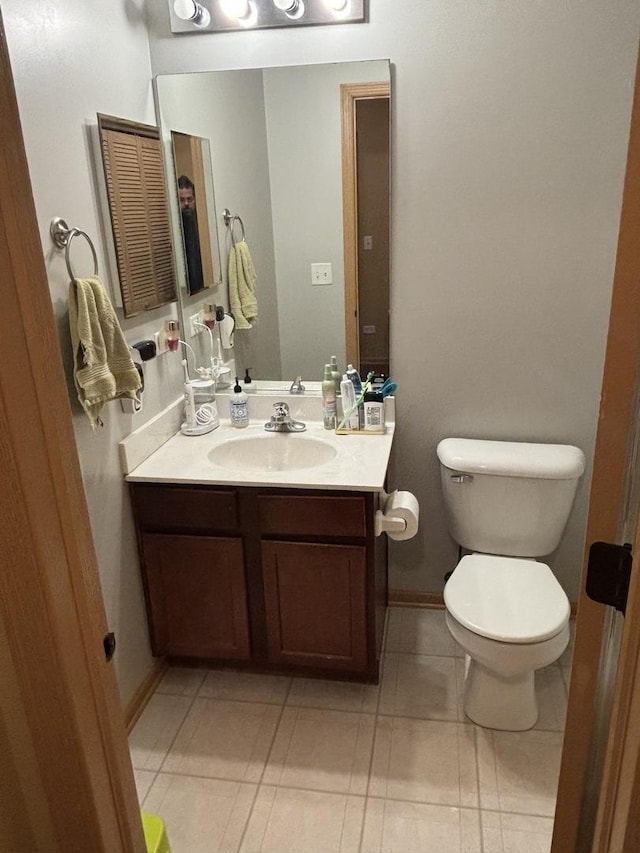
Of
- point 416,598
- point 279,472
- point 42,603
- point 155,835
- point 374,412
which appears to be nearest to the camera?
point 42,603

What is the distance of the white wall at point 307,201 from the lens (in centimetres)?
212

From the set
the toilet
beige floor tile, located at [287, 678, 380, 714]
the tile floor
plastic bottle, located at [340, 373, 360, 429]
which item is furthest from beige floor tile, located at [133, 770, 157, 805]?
plastic bottle, located at [340, 373, 360, 429]

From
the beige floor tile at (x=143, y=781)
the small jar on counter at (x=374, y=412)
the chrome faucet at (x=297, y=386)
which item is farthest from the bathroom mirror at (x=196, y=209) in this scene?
the beige floor tile at (x=143, y=781)

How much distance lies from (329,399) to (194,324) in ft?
1.87

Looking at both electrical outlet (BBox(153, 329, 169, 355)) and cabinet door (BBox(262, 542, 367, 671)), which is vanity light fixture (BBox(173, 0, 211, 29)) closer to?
electrical outlet (BBox(153, 329, 169, 355))

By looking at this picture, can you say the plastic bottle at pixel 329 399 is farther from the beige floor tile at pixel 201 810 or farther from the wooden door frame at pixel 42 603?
the wooden door frame at pixel 42 603

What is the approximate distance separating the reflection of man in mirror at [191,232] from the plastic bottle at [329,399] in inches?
22.2

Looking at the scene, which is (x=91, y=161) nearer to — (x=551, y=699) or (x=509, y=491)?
(x=509, y=491)

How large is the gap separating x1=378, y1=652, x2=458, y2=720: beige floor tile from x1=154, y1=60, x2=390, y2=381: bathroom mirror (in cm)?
109

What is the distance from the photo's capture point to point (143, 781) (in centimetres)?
193

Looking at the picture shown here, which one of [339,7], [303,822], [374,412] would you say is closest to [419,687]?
[303,822]

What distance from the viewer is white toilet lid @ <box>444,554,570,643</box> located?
1.87 metres

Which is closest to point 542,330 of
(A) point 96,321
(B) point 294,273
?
(B) point 294,273

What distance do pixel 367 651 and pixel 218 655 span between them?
1.70ft
